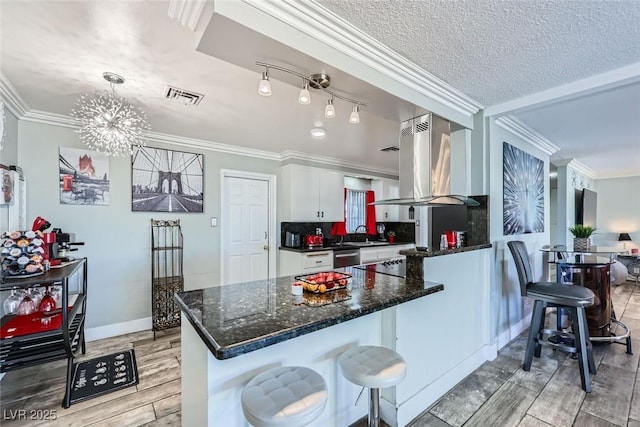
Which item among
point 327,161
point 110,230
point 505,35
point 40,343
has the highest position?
point 505,35

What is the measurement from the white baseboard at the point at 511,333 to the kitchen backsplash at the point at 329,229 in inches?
99.9

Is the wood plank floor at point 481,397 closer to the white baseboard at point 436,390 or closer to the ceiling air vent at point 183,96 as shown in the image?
the white baseboard at point 436,390

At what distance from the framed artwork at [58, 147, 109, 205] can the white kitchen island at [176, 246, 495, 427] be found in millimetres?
2265

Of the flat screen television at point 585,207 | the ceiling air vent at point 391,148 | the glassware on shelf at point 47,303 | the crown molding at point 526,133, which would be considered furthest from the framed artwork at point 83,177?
the flat screen television at point 585,207

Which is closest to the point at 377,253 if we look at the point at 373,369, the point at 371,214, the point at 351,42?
the point at 371,214

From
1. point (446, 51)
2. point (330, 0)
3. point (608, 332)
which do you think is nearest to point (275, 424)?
point (330, 0)

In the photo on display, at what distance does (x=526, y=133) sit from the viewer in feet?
10.7

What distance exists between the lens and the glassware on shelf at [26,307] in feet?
7.03

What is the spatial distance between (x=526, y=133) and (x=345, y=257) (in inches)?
112

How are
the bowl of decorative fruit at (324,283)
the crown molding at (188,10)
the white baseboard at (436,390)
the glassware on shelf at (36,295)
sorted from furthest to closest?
the glassware on shelf at (36,295), the white baseboard at (436,390), the bowl of decorative fruit at (324,283), the crown molding at (188,10)

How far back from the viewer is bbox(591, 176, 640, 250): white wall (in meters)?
6.27

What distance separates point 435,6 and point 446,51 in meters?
0.43

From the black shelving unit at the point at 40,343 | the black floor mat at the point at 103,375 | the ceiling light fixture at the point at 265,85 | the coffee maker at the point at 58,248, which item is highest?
the ceiling light fixture at the point at 265,85

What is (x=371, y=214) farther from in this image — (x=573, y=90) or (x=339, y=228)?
(x=573, y=90)
